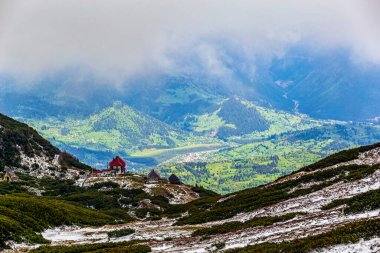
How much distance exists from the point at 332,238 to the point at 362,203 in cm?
1202

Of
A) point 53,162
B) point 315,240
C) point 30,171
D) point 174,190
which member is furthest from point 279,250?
point 53,162

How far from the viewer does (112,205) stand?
425ft

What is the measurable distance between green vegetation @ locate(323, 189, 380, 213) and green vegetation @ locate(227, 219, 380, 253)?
753 centimetres

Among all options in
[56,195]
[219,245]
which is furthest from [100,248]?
[56,195]

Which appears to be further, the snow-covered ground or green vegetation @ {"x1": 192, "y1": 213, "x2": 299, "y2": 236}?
green vegetation @ {"x1": 192, "y1": 213, "x2": 299, "y2": 236}

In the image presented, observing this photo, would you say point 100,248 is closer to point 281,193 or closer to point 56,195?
point 281,193

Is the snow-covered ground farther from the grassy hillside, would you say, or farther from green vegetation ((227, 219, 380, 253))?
the grassy hillside

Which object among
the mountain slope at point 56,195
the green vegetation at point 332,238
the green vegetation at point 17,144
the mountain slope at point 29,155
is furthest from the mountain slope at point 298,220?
the green vegetation at point 17,144

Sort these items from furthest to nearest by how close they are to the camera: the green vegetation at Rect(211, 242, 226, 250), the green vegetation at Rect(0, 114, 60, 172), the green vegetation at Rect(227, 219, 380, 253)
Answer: the green vegetation at Rect(0, 114, 60, 172) → the green vegetation at Rect(211, 242, 226, 250) → the green vegetation at Rect(227, 219, 380, 253)

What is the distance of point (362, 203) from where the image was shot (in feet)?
138

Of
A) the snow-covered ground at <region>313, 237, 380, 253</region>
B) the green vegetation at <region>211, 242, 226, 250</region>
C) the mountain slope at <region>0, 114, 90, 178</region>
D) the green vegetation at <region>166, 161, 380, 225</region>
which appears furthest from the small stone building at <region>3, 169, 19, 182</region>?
the snow-covered ground at <region>313, 237, 380, 253</region>

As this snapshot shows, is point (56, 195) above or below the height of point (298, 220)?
above

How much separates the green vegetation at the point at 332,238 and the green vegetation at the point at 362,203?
24.7 ft

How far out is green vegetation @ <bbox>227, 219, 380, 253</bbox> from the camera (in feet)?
101
